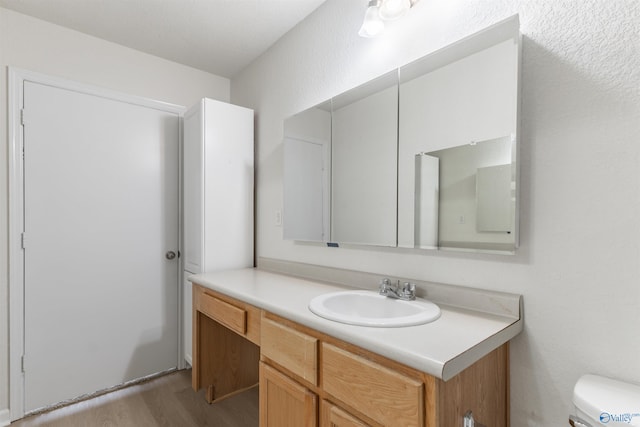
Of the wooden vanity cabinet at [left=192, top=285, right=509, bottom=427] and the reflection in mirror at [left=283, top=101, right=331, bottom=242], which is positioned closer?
the wooden vanity cabinet at [left=192, top=285, right=509, bottom=427]

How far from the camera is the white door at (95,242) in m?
1.90

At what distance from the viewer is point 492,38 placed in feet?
3.62

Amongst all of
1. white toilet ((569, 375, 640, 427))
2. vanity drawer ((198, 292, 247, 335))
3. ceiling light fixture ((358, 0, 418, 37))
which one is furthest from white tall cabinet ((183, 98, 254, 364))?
white toilet ((569, 375, 640, 427))

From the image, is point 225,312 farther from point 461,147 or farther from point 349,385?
point 461,147

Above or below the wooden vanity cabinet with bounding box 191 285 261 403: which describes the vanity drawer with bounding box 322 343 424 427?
above

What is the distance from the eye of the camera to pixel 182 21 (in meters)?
1.92

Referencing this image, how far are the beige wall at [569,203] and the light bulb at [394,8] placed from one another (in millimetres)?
118

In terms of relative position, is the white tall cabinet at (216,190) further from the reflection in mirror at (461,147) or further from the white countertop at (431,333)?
the reflection in mirror at (461,147)

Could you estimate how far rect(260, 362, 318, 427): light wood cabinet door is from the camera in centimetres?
109

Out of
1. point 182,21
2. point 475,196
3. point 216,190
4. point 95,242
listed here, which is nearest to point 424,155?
point 475,196

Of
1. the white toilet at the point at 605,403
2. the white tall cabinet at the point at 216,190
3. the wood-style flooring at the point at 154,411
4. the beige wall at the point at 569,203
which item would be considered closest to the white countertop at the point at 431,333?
the beige wall at the point at 569,203

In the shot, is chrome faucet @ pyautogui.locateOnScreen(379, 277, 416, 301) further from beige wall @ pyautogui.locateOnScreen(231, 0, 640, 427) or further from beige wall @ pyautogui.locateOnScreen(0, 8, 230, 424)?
beige wall @ pyautogui.locateOnScreen(0, 8, 230, 424)

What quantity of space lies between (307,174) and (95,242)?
1491 mm

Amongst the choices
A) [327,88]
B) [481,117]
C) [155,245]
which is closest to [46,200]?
[155,245]
